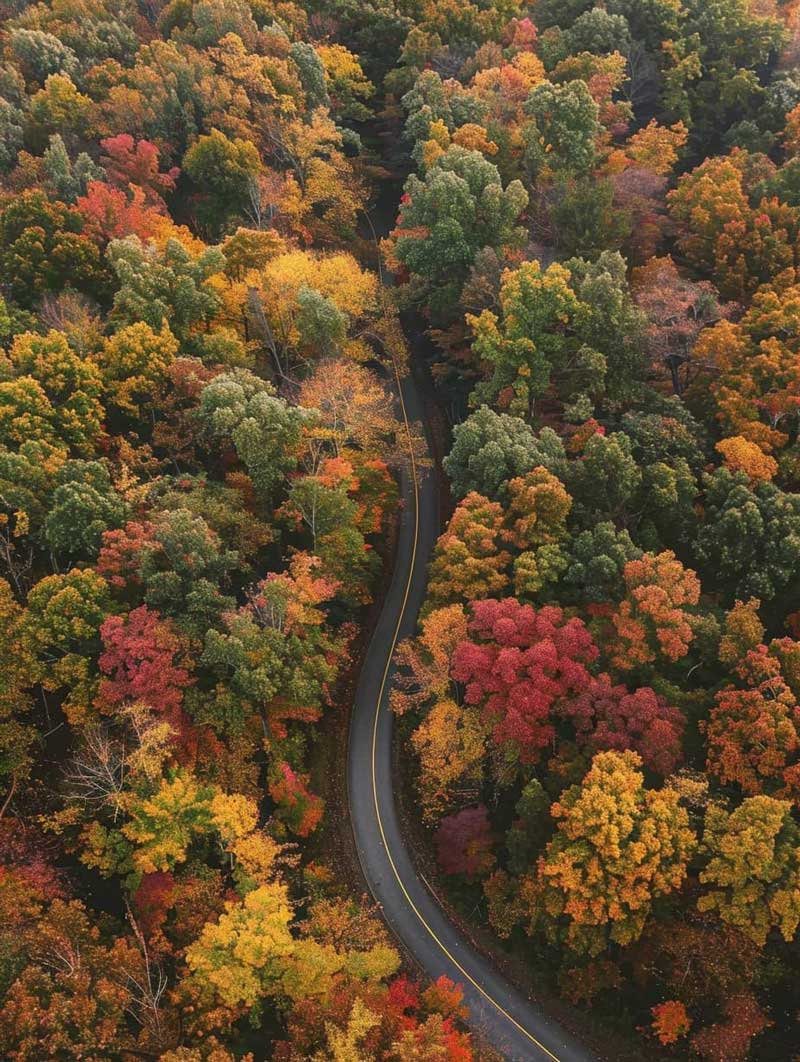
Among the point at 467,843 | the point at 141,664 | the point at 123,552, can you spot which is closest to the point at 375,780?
the point at 467,843

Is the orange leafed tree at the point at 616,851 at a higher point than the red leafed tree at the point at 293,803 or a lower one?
higher

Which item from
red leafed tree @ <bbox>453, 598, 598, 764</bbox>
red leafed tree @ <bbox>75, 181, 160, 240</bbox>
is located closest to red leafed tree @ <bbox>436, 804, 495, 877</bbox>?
red leafed tree @ <bbox>453, 598, 598, 764</bbox>

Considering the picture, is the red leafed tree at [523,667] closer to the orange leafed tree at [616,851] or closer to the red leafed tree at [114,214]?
the orange leafed tree at [616,851]

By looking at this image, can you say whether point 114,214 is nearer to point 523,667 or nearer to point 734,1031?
point 523,667

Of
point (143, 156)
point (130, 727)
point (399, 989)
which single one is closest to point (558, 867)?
point (399, 989)

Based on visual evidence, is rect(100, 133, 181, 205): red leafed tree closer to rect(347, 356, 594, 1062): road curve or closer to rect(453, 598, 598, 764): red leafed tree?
rect(347, 356, 594, 1062): road curve

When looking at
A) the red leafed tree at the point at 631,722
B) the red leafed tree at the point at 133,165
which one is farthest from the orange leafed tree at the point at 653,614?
the red leafed tree at the point at 133,165
